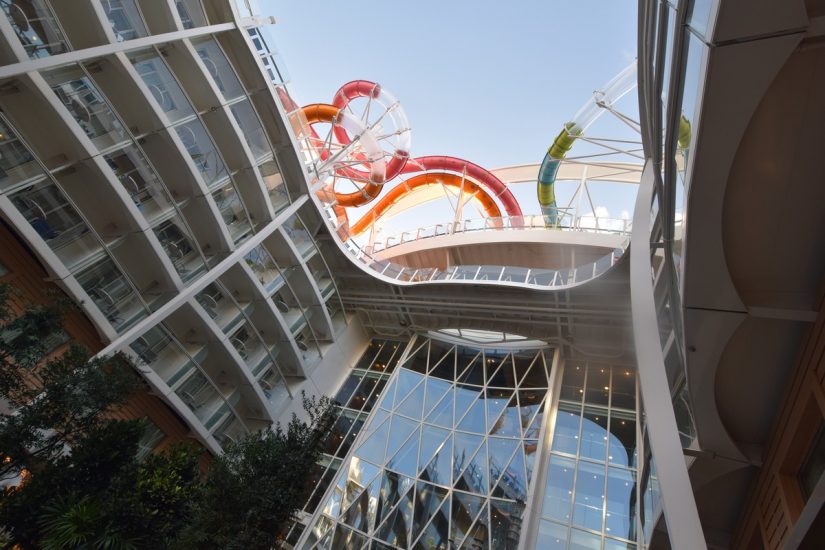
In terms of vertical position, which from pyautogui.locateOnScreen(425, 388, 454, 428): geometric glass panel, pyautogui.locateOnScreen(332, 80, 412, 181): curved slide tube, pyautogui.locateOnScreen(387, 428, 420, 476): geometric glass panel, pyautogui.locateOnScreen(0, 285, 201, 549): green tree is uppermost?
pyautogui.locateOnScreen(332, 80, 412, 181): curved slide tube

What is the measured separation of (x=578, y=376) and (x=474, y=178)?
571 inches

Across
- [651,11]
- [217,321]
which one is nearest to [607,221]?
[651,11]

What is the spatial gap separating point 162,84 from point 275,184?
217 inches

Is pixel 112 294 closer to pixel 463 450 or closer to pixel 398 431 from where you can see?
pixel 398 431

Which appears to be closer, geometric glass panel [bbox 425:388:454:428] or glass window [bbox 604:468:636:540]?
glass window [bbox 604:468:636:540]

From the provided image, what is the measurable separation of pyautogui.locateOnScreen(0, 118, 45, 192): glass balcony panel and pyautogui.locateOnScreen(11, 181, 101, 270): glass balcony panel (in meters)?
0.48

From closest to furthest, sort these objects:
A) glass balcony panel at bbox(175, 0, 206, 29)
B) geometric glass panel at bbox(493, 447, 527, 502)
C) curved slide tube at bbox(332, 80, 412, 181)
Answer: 1. glass balcony panel at bbox(175, 0, 206, 29)
2. geometric glass panel at bbox(493, 447, 527, 502)
3. curved slide tube at bbox(332, 80, 412, 181)

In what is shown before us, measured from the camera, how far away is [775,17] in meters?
3.65

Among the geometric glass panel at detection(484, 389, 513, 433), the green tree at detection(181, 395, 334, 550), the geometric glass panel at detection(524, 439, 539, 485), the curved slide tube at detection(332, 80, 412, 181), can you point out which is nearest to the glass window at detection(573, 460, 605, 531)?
the geometric glass panel at detection(524, 439, 539, 485)

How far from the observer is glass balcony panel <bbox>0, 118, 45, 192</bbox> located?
1201cm

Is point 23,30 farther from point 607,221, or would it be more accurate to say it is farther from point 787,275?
point 607,221

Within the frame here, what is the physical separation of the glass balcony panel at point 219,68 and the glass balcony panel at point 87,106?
12.4 ft

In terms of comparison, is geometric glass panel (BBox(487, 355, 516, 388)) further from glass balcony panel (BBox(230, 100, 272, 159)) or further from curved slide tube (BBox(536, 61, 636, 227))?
glass balcony panel (BBox(230, 100, 272, 159))

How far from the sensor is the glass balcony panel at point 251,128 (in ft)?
56.7
